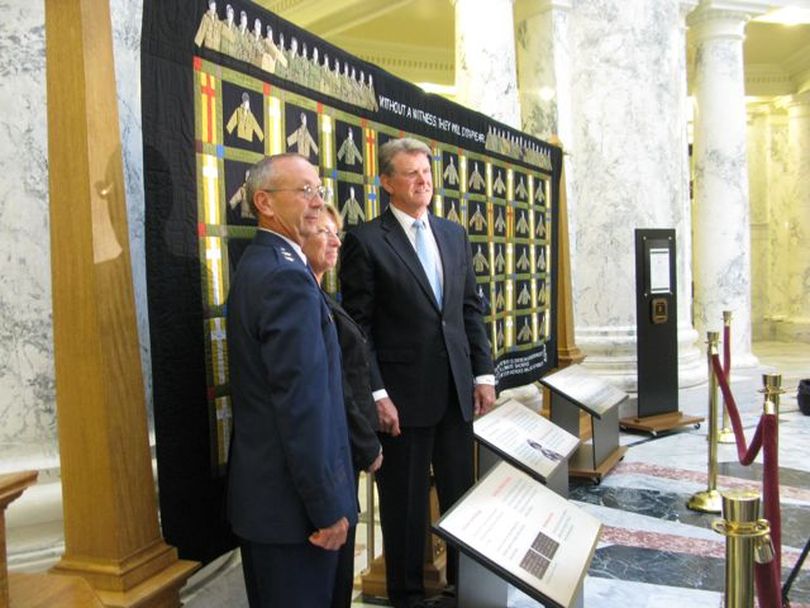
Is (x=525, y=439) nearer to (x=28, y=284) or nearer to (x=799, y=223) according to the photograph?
(x=28, y=284)

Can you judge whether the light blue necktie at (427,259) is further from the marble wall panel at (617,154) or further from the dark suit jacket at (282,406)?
the marble wall panel at (617,154)

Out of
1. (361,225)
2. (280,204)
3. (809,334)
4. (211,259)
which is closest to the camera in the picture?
(280,204)

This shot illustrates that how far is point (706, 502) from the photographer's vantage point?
15.1 feet

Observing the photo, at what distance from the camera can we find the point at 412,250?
3094mm

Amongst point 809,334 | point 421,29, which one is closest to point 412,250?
point 421,29

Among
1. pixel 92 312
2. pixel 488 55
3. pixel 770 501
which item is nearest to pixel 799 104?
pixel 488 55

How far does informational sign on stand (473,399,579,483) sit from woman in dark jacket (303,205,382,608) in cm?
98

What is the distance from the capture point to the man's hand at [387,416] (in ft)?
9.27

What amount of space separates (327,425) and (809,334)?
14542 mm

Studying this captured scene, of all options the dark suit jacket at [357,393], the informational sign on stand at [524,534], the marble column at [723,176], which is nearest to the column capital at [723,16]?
the marble column at [723,176]

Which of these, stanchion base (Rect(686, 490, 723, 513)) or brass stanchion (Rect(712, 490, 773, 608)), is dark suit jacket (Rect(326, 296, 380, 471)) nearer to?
Result: brass stanchion (Rect(712, 490, 773, 608))

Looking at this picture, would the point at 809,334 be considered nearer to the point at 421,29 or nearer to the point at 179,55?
the point at 421,29

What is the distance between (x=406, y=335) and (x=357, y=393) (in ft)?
2.38

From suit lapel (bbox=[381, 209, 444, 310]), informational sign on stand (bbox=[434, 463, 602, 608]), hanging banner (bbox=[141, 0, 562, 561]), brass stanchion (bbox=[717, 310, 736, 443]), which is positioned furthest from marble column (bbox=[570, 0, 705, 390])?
informational sign on stand (bbox=[434, 463, 602, 608])
